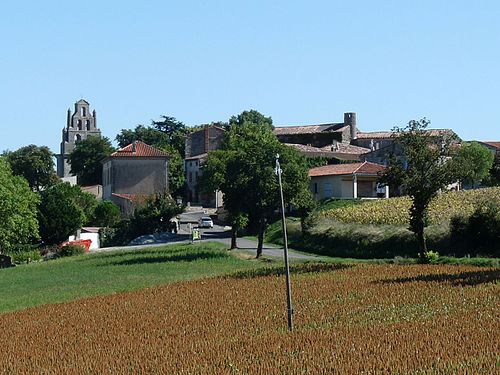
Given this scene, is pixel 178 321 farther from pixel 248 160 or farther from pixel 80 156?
pixel 80 156

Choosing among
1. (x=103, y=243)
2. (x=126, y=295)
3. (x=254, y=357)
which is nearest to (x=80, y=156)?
(x=103, y=243)

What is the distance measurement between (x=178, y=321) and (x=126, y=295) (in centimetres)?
1099

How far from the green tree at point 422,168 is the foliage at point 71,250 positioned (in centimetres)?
3604

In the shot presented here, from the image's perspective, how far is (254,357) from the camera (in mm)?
18875

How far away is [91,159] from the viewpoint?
141 metres

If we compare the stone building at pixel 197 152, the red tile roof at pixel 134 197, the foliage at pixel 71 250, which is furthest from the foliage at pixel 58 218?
the stone building at pixel 197 152

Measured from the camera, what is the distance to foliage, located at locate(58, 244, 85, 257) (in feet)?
254

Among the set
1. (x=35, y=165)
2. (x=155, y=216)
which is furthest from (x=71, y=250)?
(x=35, y=165)

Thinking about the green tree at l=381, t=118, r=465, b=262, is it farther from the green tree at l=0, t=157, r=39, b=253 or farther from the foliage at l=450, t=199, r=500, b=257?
the green tree at l=0, t=157, r=39, b=253

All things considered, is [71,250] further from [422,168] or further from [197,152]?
[197,152]

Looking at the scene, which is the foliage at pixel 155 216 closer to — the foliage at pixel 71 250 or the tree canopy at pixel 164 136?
the foliage at pixel 71 250

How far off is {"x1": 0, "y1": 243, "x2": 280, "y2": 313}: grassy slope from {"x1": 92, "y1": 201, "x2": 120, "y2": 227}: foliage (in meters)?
28.4

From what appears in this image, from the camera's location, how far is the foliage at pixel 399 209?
63.0 meters

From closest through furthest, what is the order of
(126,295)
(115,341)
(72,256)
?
(115,341)
(126,295)
(72,256)
